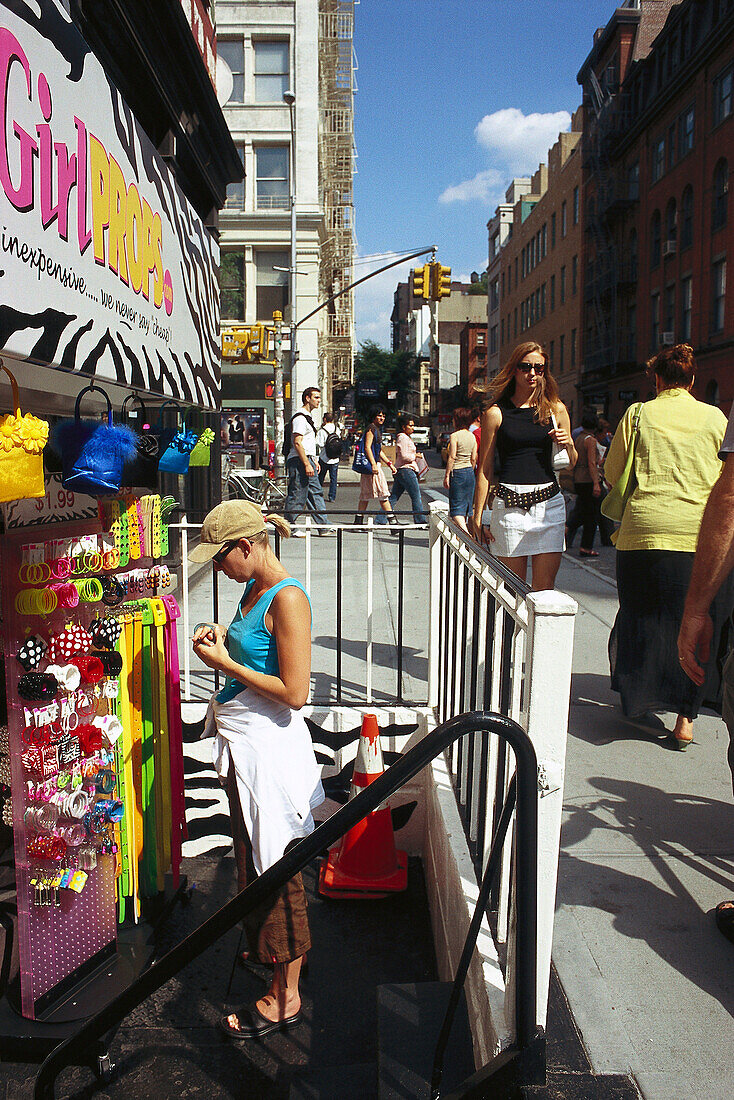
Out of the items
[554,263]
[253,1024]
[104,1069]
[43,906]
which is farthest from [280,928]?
[554,263]

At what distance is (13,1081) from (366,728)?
5.93 feet

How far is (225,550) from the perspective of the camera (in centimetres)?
275

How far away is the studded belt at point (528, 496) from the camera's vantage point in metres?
4.65

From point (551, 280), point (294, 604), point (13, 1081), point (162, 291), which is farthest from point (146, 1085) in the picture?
point (551, 280)

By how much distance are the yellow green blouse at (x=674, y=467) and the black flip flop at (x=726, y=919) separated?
1975mm

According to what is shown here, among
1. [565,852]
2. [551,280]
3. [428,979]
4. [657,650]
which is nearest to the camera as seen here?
[428,979]

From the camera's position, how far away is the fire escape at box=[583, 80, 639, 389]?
38.1 meters

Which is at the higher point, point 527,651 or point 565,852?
point 527,651

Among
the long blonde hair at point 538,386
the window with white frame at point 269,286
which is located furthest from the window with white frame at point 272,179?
the long blonde hair at point 538,386

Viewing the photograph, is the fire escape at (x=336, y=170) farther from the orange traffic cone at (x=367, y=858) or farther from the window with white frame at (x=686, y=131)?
the orange traffic cone at (x=367, y=858)

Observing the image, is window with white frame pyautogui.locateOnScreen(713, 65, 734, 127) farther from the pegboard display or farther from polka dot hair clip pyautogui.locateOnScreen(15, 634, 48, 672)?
polka dot hair clip pyautogui.locateOnScreen(15, 634, 48, 672)

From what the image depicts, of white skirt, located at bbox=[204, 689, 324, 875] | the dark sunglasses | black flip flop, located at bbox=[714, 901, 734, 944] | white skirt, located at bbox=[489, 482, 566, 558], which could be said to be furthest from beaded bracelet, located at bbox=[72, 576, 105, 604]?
white skirt, located at bbox=[489, 482, 566, 558]

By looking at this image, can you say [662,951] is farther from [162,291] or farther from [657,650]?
[162,291]

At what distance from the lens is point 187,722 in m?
4.50
